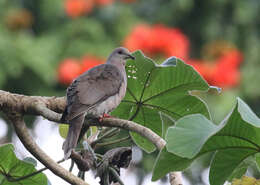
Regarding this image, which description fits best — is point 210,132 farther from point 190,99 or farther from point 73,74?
point 73,74

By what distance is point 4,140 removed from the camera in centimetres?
692

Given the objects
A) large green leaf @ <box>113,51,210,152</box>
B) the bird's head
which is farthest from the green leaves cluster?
the bird's head

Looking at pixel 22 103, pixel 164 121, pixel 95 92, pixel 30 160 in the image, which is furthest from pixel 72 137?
pixel 164 121

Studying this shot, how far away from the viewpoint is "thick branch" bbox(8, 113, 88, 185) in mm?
1445

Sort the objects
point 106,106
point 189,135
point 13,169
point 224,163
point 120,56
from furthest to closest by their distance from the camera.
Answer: point 120,56 < point 106,106 < point 13,169 < point 224,163 < point 189,135

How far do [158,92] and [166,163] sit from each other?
61 cm

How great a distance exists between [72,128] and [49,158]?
0.49 m

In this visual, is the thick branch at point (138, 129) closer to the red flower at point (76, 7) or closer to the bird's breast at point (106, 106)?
the bird's breast at point (106, 106)

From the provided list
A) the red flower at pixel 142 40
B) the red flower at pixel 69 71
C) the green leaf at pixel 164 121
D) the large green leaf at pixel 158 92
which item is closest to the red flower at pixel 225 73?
the red flower at pixel 142 40

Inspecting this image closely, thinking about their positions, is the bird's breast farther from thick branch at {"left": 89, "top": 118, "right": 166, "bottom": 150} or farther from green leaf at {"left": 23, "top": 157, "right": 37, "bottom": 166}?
thick branch at {"left": 89, "top": 118, "right": 166, "bottom": 150}

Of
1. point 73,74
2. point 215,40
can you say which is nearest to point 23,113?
point 73,74

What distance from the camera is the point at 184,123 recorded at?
4.42 feet

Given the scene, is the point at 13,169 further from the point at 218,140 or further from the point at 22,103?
the point at 218,140

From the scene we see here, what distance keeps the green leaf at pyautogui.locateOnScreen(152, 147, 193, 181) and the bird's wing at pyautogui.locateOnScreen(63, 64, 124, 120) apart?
2.86 feet
